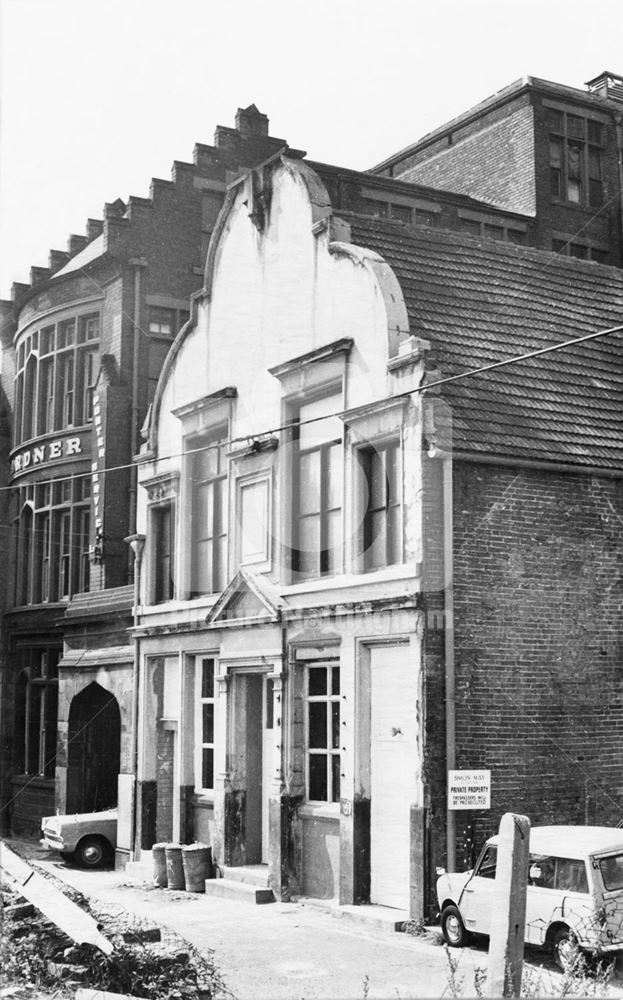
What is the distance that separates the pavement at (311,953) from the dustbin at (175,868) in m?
0.28

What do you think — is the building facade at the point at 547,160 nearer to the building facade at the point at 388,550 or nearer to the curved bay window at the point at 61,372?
the curved bay window at the point at 61,372

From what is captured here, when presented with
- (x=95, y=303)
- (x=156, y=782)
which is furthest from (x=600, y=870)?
(x=95, y=303)

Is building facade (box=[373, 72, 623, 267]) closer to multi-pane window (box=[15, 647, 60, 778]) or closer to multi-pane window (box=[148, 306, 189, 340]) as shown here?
multi-pane window (box=[148, 306, 189, 340])

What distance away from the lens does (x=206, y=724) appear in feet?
70.4

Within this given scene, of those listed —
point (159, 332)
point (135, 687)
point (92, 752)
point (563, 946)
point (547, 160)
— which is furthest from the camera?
point (547, 160)

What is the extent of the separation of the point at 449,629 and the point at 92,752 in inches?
530

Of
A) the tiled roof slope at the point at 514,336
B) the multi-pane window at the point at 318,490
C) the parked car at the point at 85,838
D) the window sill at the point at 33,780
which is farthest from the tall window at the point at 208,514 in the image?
the window sill at the point at 33,780

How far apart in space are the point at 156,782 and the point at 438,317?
10273 mm

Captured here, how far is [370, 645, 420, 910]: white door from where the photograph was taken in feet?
51.7

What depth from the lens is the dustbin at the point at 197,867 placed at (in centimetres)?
1978

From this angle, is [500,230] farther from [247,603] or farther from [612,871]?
[612,871]

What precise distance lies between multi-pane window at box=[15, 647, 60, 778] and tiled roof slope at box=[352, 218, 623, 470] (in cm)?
1626

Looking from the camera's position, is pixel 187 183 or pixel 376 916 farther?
pixel 187 183

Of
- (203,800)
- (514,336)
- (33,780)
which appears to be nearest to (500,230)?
(514,336)
